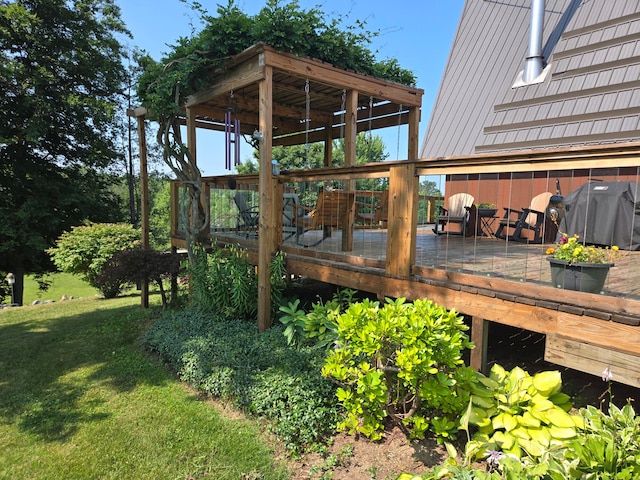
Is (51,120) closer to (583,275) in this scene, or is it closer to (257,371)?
(257,371)

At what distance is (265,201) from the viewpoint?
461 cm

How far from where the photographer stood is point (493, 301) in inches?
120

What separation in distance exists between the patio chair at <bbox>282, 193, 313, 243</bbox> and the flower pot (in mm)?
3134

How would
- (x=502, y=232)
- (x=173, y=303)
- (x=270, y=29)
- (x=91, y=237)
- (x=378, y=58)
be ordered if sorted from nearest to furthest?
(x=270, y=29) → (x=378, y=58) → (x=173, y=303) → (x=502, y=232) → (x=91, y=237)

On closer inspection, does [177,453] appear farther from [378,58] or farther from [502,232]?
[502,232]

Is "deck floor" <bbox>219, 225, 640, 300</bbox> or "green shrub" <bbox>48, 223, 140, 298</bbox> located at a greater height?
"deck floor" <bbox>219, 225, 640, 300</bbox>

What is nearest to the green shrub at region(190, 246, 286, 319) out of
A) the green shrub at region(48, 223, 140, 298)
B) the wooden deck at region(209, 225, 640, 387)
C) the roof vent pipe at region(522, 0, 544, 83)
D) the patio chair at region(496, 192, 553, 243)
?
the wooden deck at region(209, 225, 640, 387)

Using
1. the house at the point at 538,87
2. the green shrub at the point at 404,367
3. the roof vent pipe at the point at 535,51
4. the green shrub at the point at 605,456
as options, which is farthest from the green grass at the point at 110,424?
the roof vent pipe at the point at 535,51

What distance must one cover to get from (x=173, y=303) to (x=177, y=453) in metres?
4.39

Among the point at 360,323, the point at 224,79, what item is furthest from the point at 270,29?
the point at 360,323

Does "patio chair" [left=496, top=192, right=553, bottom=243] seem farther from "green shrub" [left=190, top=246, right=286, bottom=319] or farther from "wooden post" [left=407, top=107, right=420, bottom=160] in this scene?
"green shrub" [left=190, top=246, right=286, bottom=319]

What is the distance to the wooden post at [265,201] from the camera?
176 inches

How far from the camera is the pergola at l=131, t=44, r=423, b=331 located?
4570 millimetres

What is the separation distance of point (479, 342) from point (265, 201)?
2679mm
